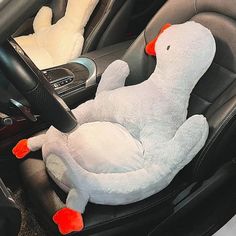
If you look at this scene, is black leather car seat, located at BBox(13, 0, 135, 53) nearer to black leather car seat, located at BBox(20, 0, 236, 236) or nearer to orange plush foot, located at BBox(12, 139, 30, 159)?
black leather car seat, located at BBox(20, 0, 236, 236)

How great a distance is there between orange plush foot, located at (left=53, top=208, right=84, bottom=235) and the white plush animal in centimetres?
70

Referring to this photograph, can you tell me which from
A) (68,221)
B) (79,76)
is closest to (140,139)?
(68,221)

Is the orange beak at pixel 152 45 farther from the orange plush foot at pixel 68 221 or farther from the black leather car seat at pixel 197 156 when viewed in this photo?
the orange plush foot at pixel 68 221

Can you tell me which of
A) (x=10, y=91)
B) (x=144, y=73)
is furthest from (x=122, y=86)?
(x=10, y=91)

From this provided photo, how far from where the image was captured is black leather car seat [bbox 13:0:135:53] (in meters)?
1.48

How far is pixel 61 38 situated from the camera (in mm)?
1597

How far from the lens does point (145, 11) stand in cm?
168

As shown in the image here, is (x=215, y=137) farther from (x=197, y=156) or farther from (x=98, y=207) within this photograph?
(x=98, y=207)

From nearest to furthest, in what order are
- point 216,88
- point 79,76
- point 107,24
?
point 216,88, point 79,76, point 107,24

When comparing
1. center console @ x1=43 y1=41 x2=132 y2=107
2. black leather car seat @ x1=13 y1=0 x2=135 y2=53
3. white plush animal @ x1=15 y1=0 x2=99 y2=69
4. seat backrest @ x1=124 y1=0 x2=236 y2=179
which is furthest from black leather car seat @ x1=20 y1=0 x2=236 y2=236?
white plush animal @ x1=15 y1=0 x2=99 y2=69

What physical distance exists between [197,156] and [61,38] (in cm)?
79

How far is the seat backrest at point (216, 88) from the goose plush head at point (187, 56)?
0.04 metres

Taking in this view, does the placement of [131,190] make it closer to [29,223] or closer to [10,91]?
[10,91]

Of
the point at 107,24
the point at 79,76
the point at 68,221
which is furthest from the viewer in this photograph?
the point at 107,24
